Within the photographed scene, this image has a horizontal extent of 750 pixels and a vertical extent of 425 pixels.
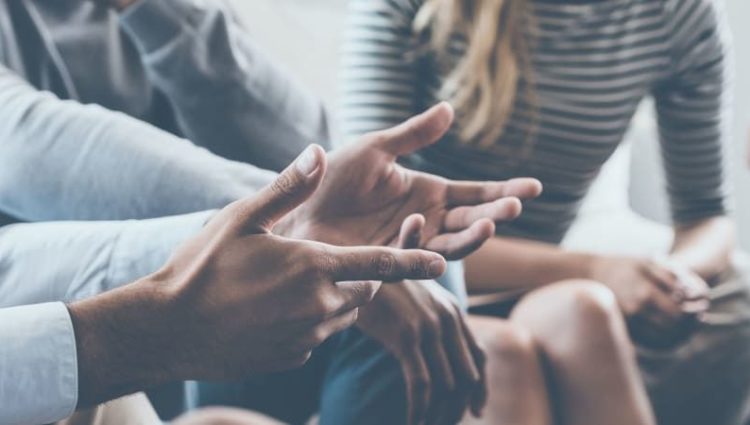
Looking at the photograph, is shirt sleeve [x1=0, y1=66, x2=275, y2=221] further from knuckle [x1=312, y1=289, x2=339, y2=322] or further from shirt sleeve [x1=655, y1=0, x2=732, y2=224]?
shirt sleeve [x1=655, y1=0, x2=732, y2=224]

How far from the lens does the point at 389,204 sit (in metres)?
0.62

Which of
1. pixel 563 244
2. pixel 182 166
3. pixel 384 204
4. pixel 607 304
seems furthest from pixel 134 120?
pixel 563 244

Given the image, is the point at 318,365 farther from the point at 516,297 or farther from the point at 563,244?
the point at 563,244

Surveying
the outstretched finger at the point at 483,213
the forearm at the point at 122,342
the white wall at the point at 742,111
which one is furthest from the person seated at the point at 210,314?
the white wall at the point at 742,111

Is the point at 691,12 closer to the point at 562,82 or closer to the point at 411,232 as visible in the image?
the point at 562,82

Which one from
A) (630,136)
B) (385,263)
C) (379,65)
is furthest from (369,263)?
(630,136)

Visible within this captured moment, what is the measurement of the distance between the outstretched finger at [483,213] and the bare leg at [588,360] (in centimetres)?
17

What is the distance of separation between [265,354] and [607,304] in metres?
0.34

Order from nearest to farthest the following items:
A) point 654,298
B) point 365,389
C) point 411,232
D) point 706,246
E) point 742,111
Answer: point 411,232, point 365,389, point 654,298, point 706,246, point 742,111

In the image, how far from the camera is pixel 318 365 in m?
0.70

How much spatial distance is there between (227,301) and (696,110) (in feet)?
2.06

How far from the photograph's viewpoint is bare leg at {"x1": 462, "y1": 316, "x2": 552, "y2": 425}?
70cm

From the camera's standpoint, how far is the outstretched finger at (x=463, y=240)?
1.91ft

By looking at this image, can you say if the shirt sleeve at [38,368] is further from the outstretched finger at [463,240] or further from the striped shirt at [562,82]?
the striped shirt at [562,82]
